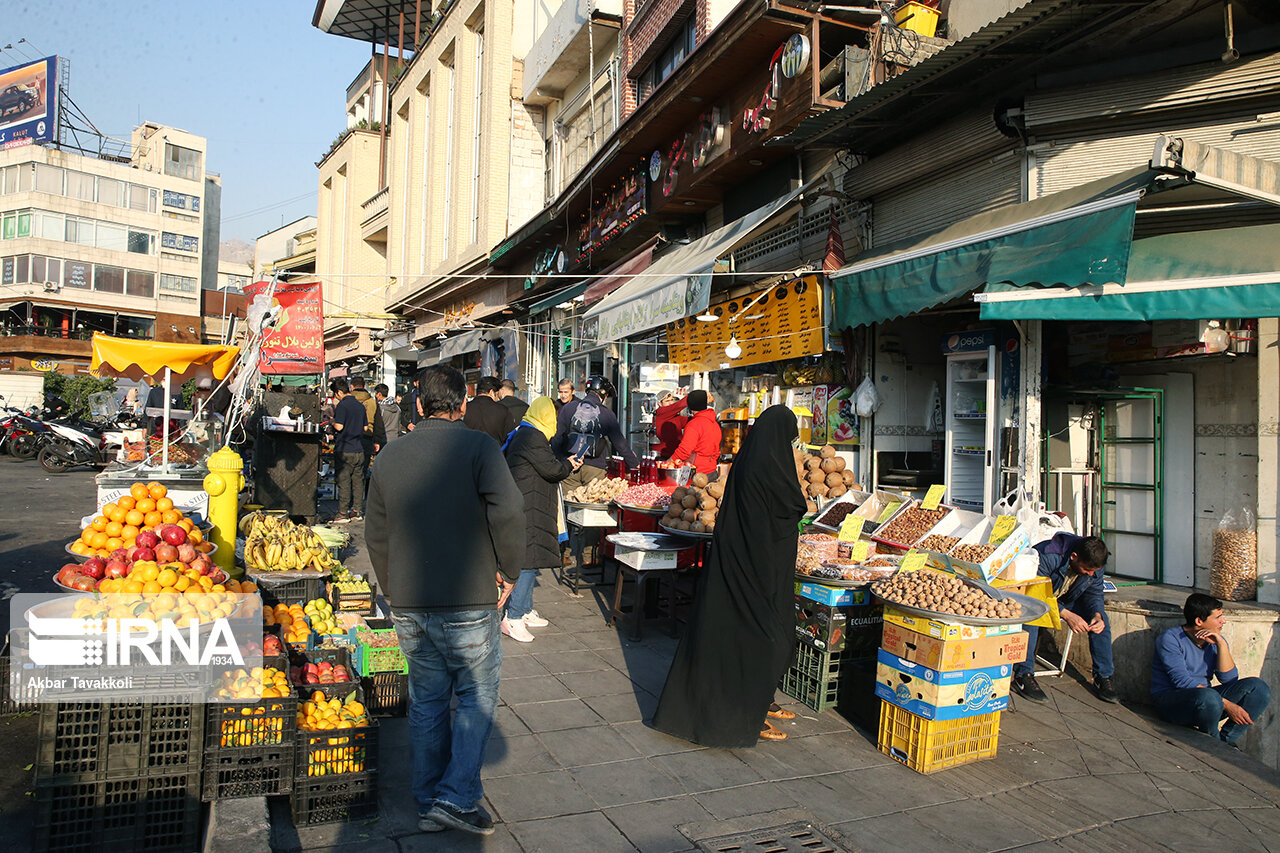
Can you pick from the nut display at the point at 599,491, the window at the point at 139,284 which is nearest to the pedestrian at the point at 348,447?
the nut display at the point at 599,491

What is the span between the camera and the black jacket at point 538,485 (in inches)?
251

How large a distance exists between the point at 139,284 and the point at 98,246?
3.39m

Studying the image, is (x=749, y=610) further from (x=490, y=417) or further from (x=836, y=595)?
(x=490, y=417)

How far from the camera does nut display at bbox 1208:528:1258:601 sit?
631cm

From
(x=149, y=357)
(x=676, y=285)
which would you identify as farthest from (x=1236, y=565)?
(x=149, y=357)

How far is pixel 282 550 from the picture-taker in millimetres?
5969

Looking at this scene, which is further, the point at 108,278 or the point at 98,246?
the point at 108,278

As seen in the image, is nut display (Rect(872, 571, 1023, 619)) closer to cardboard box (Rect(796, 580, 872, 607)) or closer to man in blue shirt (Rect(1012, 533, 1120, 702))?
cardboard box (Rect(796, 580, 872, 607))

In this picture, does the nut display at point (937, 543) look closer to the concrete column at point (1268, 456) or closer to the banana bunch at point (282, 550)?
the concrete column at point (1268, 456)

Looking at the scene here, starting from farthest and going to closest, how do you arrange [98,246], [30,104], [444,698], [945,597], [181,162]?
[181,162] → [30,104] → [98,246] → [945,597] → [444,698]

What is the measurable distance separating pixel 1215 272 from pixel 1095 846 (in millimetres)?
3771

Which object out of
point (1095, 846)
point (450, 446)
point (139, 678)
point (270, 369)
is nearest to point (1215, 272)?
point (1095, 846)

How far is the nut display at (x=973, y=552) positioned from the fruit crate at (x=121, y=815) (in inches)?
188

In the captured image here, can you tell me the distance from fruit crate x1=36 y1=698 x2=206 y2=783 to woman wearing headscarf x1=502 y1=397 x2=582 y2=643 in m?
3.06
